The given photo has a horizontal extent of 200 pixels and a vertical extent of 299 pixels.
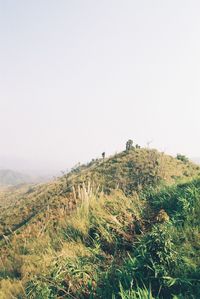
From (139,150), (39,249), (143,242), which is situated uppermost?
(139,150)

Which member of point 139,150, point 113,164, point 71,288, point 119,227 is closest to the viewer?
point 71,288

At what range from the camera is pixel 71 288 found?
5.42 m

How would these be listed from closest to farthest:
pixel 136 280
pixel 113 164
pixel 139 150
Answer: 1. pixel 136 280
2. pixel 113 164
3. pixel 139 150

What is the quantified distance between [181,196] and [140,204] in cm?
112

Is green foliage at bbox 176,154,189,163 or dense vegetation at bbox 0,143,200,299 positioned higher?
green foliage at bbox 176,154,189,163

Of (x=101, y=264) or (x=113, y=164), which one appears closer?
(x=101, y=264)

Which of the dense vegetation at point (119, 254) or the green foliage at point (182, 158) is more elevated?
the green foliage at point (182, 158)

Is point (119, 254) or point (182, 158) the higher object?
point (182, 158)

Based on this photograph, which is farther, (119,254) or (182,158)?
(182,158)

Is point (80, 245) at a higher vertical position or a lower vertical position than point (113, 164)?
lower

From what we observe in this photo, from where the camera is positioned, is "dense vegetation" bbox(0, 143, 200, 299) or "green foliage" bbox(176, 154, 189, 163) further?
"green foliage" bbox(176, 154, 189, 163)

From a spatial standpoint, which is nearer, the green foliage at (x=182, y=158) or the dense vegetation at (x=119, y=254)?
the dense vegetation at (x=119, y=254)

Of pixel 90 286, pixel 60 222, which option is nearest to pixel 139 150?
pixel 60 222

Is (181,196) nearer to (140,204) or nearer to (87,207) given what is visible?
(140,204)
